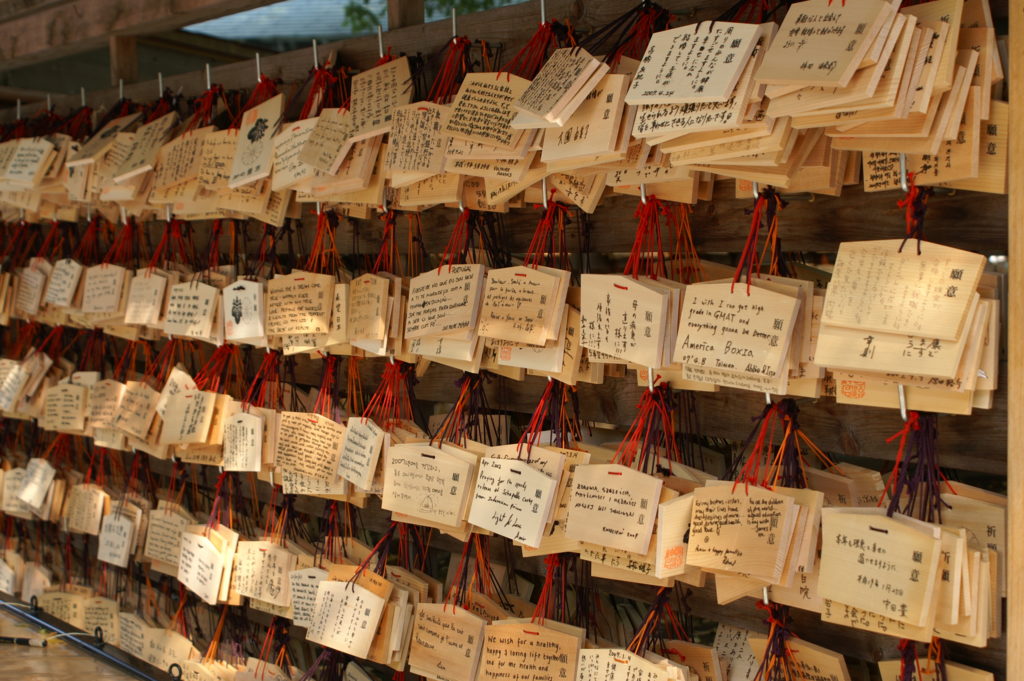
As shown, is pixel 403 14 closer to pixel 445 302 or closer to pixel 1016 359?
pixel 445 302

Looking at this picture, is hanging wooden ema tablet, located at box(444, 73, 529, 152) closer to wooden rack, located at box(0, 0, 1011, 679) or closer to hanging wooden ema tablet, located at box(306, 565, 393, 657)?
wooden rack, located at box(0, 0, 1011, 679)

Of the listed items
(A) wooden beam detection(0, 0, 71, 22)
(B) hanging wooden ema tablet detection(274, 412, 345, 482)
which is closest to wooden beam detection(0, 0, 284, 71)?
(A) wooden beam detection(0, 0, 71, 22)

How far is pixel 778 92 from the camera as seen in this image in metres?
1.20

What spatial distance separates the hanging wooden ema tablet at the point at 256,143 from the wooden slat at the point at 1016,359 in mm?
1317

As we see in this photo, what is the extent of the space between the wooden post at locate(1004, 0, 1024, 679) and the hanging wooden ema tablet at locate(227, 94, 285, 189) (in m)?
1.32

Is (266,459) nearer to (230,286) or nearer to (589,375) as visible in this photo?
(230,286)

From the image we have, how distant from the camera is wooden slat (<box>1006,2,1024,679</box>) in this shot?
46.3 inches

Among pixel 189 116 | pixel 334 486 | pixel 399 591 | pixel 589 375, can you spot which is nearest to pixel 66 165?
pixel 189 116

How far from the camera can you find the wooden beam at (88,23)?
2264 millimetres

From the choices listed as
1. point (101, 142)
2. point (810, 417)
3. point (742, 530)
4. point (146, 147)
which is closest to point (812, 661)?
point (742, 530)

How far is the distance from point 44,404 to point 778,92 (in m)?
2.28

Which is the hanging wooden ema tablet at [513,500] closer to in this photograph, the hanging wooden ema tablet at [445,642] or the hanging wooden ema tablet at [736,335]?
the hanging wooden ema tablet at [445,642]

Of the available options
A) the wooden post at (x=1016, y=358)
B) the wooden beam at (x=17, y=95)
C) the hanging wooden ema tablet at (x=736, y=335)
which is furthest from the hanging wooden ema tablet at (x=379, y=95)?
the wooden beam at (x=17, y=95)

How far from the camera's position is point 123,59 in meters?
2.60
